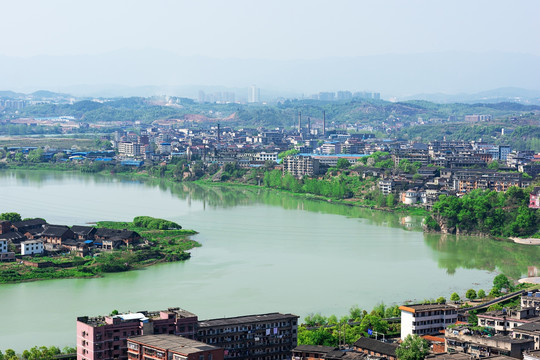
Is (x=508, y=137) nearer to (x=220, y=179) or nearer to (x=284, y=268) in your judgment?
(x=220, y=179)

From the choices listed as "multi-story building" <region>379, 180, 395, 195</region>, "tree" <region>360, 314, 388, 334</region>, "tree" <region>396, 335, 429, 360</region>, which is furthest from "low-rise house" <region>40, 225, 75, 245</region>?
"multi-story building" <region>379, 180, 395, 195</region>

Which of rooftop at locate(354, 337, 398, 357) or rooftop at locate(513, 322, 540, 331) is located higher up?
rooftop at locate(513, 322, 540, 331)

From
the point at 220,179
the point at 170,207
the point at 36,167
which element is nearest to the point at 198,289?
the point at 170,207

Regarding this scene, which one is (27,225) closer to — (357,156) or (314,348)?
(314,348)

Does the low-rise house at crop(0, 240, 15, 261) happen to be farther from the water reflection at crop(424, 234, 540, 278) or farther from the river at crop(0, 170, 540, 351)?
the water reflection at crop(424, 234, 540, 278)

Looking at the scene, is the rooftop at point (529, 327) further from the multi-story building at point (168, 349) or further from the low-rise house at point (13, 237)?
the low-rise house at point (13, 237)

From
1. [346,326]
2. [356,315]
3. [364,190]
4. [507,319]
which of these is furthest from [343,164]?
[507,319]

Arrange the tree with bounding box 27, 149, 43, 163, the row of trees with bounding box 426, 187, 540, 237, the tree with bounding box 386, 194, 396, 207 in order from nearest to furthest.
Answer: the row of trees with bounding box 426, 187, 540, 237 < the tree with bounding box 386, 194, 396, 207 < the tree with bounding box 27, 149, 43, 163
